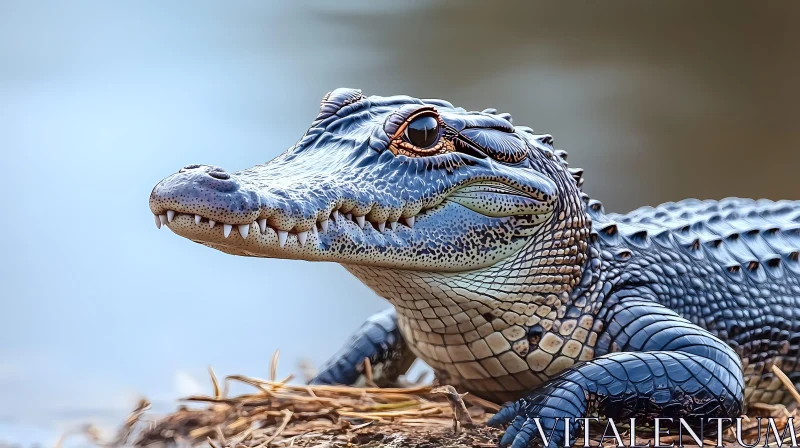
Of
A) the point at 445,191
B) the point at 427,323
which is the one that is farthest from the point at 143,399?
the point at 445,191

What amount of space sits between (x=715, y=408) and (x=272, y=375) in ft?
2.58

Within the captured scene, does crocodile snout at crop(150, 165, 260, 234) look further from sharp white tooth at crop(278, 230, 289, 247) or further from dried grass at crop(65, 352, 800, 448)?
dried grass at crop(65, 352, 800, 448)

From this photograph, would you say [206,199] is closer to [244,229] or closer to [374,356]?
[244,229]

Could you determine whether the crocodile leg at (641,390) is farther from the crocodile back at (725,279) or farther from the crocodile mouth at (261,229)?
the crocodile mouth at (261,229)

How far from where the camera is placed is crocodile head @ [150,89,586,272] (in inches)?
Result: 38.5

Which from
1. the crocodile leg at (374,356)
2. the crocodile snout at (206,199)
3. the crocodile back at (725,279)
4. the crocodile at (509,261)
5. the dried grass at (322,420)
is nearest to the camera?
the crocodile snout at (206,199)

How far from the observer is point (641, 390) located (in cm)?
114

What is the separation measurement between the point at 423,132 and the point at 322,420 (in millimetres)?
504

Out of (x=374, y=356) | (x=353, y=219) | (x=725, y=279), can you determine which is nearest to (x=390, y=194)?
(x=353, y=219)

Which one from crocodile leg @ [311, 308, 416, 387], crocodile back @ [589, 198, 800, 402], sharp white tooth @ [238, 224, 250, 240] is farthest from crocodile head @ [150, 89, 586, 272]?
crocodile leg @ [311, 308, 416, 387]

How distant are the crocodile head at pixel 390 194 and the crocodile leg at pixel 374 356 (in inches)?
19.3

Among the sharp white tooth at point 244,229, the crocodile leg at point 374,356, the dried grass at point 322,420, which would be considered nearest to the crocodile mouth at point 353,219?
the sharp white tooth at point 244,229

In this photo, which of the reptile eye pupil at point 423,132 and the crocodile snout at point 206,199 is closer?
the crocodile snout at point 206,199

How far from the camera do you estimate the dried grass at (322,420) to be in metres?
1.21
